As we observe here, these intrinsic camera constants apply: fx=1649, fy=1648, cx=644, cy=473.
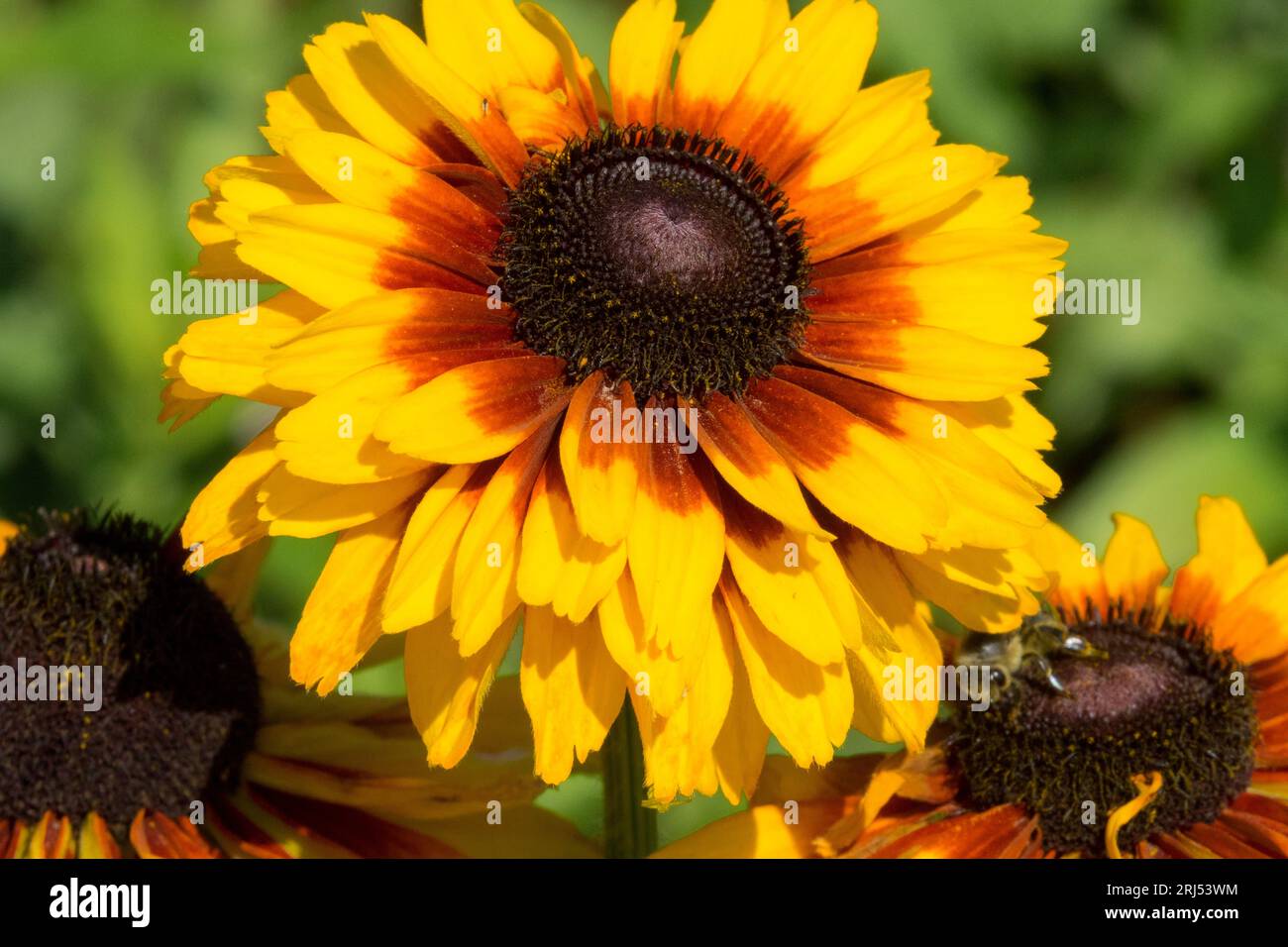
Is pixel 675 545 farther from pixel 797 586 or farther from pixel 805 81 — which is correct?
pixel 805 81

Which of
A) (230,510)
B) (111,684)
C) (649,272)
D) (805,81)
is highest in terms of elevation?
(805,81)

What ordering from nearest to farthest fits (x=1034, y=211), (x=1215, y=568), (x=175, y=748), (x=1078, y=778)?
1. (x=1078, y=778)
2. (x=175, y=748)
3. (x=1215, y=568)
4. (x=1034, y=211)

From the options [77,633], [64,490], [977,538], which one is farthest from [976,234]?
[64,490]

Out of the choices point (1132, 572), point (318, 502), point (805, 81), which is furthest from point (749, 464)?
point (1132, 572)

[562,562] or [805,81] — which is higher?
[805,81]

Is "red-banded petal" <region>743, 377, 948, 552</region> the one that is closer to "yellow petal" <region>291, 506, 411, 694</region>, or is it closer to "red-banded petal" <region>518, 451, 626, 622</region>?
"red-banded petal" <region>518, 451, 626, 622</region>

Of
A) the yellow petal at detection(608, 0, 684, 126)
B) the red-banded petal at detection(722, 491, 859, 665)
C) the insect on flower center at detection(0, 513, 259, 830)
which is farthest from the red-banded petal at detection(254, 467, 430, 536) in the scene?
the yellow petal at detection(608, 0, 684, 126)
